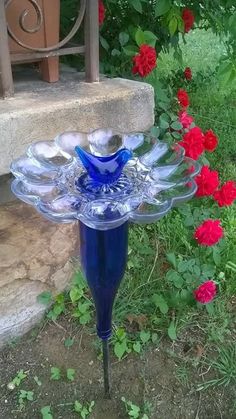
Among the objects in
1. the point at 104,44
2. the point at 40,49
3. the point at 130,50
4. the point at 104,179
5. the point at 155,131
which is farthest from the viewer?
the point at 104,44

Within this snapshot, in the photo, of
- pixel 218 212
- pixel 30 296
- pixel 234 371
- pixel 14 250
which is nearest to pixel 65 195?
pixel 14 250

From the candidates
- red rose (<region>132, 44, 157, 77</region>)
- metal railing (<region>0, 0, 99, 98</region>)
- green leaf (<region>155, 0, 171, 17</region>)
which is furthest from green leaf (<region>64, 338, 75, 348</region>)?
green leaf (<region>155, 0, 171, 17</region>)

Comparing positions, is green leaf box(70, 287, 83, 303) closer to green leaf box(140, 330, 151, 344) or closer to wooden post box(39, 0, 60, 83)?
green leaf box(140, 330, 151, 344)

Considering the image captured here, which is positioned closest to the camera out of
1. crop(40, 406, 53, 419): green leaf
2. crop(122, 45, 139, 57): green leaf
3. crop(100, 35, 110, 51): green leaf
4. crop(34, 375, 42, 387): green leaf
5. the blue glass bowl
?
the blue glass bowl

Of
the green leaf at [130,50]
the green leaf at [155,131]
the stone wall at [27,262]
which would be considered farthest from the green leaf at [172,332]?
the green leaf at [130,50]

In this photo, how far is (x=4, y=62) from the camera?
1.40 meters

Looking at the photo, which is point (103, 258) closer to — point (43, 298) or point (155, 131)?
point (43, 298)

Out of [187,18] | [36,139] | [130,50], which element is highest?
[187,18]

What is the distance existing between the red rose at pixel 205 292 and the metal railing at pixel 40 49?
2.46ft

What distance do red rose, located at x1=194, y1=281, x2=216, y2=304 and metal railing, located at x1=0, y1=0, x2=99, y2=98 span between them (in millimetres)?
751

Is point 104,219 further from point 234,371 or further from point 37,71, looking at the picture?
point 37,71

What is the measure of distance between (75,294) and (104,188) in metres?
0.79

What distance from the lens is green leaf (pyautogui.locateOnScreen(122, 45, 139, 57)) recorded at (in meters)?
1.94

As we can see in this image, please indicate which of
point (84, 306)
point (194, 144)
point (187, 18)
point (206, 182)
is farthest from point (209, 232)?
Answer: point (187, 18)
